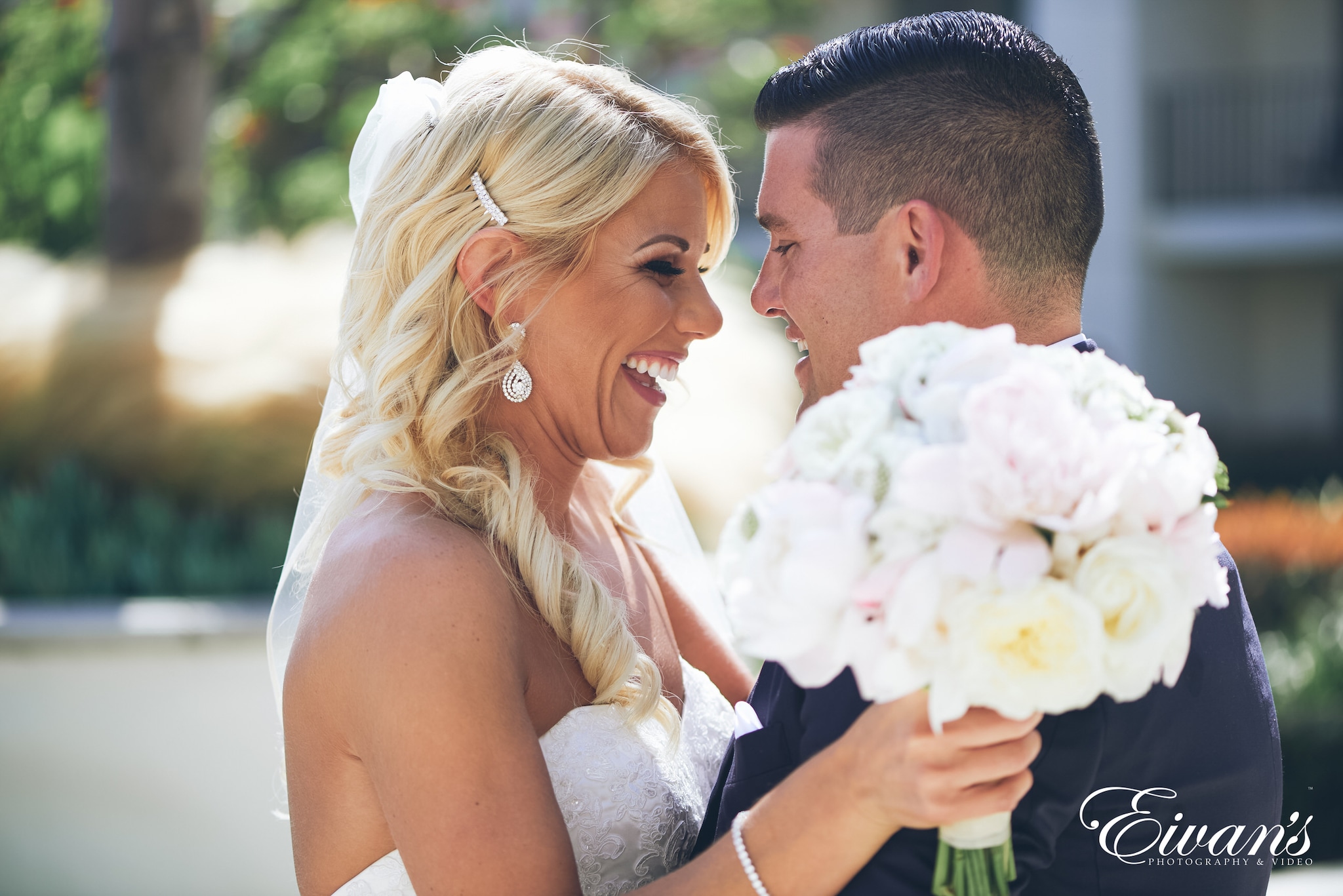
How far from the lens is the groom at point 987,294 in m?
1.95

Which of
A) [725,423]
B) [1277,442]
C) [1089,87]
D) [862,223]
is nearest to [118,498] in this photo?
[725,423]

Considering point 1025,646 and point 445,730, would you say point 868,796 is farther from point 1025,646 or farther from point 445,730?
point 445,730

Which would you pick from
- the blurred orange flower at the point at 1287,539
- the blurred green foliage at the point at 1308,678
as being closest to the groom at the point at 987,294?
the blurred green foliage at the point at 1308,678

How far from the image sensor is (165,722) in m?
5.13

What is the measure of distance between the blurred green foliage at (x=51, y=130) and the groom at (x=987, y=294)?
9770 mm

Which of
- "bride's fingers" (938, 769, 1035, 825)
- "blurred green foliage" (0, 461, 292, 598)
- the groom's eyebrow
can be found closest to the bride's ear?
the groom's eyebrow

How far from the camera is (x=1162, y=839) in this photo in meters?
2.03

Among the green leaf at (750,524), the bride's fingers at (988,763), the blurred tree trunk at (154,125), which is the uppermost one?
the blurred tree trunk at (154,125)

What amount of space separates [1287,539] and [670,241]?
602 cm

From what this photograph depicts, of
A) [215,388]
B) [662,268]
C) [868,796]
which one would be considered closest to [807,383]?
[662,268]

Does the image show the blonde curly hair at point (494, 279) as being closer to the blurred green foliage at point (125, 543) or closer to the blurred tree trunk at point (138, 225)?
the blurred green foliage at point (125, 543)

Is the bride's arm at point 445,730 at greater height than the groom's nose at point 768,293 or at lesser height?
lesser

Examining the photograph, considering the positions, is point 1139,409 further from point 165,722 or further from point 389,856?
point 165,722

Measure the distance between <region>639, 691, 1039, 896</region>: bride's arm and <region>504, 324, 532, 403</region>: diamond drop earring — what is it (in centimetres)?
116
